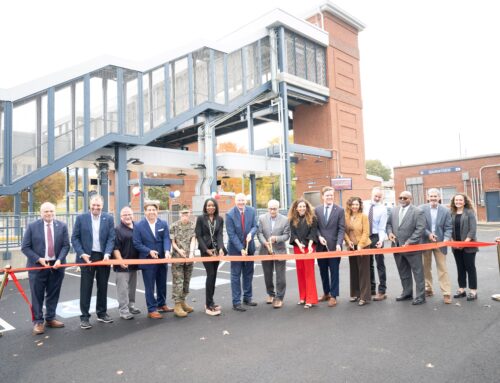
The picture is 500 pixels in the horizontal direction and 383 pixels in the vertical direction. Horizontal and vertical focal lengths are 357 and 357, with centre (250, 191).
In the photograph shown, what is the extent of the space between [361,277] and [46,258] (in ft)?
16.4

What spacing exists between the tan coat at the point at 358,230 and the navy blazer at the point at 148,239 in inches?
123

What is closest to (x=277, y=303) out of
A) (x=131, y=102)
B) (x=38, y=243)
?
(x=38, y=243)

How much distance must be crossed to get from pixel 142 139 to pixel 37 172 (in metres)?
4.17

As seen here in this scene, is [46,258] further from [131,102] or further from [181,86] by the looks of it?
[181,86]

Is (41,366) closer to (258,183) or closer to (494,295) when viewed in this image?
(494,295)

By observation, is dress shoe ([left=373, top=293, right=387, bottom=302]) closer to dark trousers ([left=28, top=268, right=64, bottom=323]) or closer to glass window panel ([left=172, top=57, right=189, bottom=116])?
dark trousers ([left=28, top=268, right=64, bottom=323])

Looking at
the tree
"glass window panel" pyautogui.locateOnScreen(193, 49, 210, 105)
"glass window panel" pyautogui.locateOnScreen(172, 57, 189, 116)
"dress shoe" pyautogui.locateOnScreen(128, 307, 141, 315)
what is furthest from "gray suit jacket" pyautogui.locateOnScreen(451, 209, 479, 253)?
the tree

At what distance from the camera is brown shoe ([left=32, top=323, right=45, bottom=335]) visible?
16.5ft

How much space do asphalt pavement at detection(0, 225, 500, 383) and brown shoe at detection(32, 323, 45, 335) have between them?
0.33 ft

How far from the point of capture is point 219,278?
29.5 feet

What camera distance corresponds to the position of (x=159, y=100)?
1616cm

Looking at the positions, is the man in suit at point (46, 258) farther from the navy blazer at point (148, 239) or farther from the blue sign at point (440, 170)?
the blue sign at point (440, 170)

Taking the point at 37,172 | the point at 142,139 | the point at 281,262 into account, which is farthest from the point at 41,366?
the point at 142,139

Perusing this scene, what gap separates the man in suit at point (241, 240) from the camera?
19.9 ft
